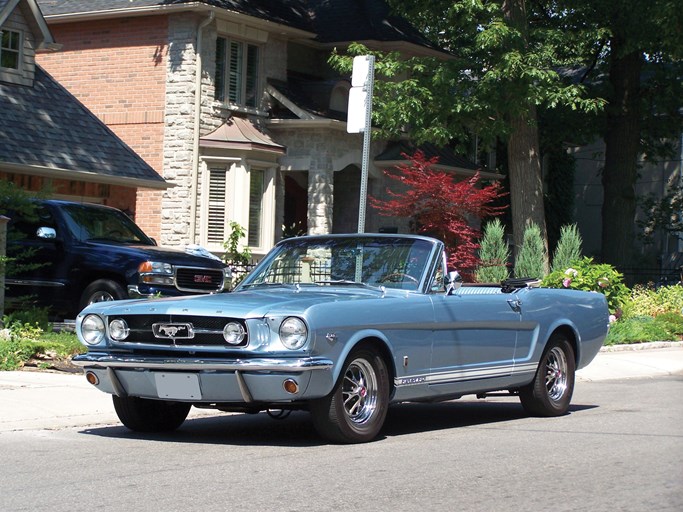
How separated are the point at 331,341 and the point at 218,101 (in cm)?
2053

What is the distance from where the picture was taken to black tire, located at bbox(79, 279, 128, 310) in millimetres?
17859

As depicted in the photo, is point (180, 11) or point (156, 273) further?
point (180, 11)

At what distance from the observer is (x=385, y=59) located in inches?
1113

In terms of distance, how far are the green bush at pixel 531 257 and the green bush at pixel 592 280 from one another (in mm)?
2146

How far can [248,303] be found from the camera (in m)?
8.98

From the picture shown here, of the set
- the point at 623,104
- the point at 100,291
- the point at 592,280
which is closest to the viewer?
the point at 100,291

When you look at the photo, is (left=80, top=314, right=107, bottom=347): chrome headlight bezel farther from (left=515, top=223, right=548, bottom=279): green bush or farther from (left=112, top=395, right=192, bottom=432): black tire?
(left=515, top=223, right=548, bottom=279): green bush

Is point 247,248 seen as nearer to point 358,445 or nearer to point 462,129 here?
point 462,129

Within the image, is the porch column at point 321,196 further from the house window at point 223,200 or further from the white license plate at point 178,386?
the white license plate at point 178,386

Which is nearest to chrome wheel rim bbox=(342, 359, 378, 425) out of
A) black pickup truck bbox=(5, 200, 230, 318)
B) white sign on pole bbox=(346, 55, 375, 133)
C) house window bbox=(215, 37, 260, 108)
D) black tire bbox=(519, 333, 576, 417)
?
black tire bbox=(519, 333, 576, 417)

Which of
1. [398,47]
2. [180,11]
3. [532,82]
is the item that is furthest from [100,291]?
[398,47]

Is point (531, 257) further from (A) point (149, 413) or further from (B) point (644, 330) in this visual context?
(A) point (149, 413)

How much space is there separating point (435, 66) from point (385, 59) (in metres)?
1.22

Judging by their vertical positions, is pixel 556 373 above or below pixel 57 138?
below
